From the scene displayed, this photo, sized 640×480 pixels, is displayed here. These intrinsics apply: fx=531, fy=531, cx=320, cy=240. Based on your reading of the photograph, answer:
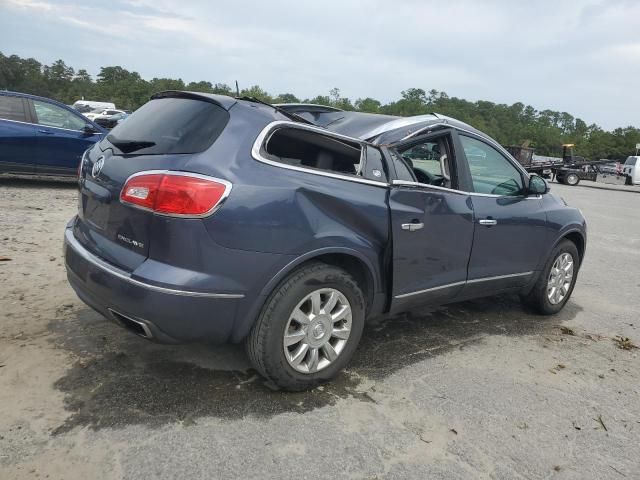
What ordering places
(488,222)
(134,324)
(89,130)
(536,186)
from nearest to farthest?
(134,324)
(488,222)
(536,186)
(89,130)

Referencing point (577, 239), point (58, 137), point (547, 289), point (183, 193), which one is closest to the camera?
point (183, 193)

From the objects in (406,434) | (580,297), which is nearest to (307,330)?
(406,434)

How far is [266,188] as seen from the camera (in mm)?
2707

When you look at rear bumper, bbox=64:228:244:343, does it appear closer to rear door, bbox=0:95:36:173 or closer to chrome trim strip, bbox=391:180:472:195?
chrome trim strip, bbox=391:180:472:195

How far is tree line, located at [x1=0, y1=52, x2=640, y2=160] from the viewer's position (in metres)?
83.9

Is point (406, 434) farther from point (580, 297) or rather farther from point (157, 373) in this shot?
point (580, 297)

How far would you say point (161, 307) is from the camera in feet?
8.44

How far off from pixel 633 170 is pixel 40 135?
30.2m

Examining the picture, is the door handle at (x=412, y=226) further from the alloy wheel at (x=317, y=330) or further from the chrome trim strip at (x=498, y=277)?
the chrome trim strip at (x=498, y=277)

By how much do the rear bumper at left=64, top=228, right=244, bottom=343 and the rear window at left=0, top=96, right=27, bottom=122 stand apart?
7290 mm

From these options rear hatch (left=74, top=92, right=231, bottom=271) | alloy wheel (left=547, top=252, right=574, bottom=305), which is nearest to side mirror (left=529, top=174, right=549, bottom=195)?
alloy wheel (left=547, top=252, right=574, bottom=305)

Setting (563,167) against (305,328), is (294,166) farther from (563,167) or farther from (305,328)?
(563,167)

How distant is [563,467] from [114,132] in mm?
3149

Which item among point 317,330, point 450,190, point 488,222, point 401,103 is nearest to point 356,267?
point 317,330
